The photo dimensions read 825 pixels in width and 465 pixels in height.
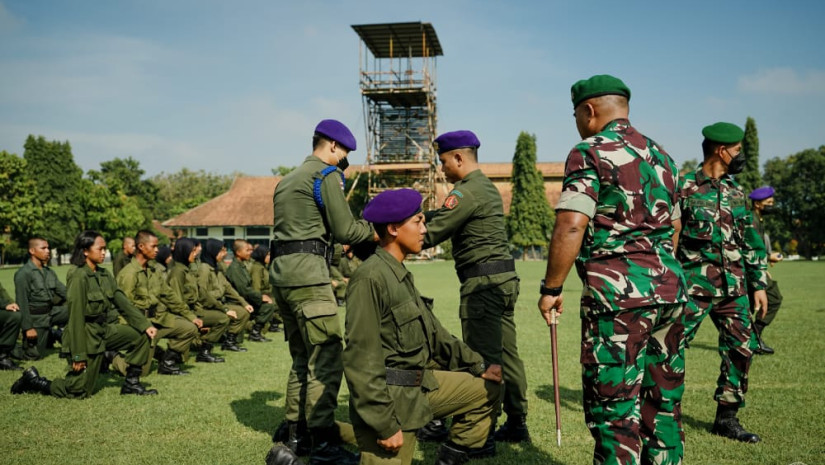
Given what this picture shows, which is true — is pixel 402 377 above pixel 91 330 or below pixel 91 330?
above

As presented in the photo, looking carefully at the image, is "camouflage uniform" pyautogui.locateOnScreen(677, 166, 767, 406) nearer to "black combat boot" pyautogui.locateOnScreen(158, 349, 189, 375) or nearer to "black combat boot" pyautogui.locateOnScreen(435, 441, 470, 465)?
"black combat boot" pyautogui.locateOnScreen(435, 441, 470, 465)

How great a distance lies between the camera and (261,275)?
12.9m

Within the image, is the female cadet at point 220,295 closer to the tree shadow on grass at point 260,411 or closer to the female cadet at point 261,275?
the female cadet at point 261,275

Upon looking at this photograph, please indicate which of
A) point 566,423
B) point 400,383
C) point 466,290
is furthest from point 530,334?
point 400,383

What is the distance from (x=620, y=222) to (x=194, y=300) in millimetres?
7893

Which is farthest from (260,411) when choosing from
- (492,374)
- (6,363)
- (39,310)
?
(39,310)

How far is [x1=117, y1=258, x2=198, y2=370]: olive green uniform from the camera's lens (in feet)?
27.7

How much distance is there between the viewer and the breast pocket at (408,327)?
3.48 m

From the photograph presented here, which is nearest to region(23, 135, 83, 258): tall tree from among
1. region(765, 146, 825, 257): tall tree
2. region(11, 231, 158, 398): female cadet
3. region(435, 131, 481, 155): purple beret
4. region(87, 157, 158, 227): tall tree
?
region(87, 157, 158, 227): tall tree

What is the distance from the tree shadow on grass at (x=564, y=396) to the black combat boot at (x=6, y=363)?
300 inches

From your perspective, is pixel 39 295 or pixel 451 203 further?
pixel 39 295

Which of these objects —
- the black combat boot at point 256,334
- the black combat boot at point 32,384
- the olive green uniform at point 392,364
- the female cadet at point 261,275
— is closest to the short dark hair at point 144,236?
the black combat boot at point 32,384

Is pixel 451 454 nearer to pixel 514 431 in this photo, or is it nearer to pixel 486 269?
pixel 514 431

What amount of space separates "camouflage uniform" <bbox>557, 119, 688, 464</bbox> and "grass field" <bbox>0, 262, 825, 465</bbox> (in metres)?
1.45
